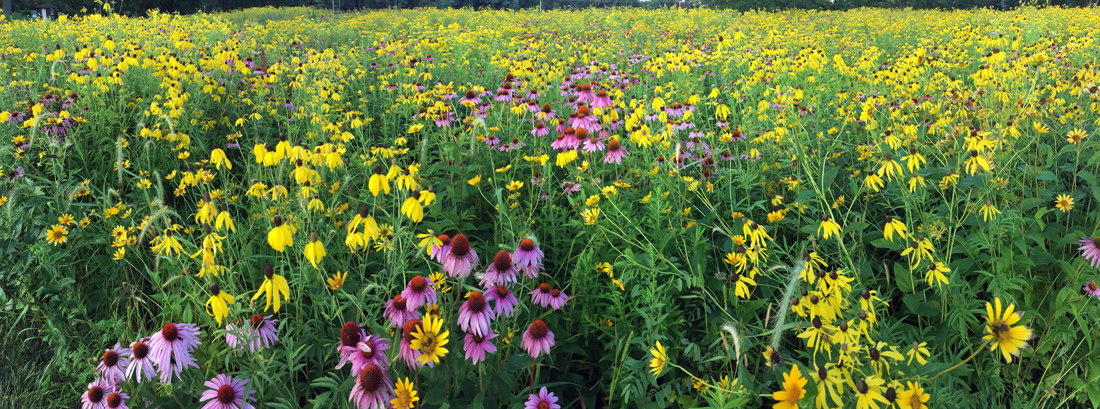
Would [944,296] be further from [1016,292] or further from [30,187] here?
[30,187]

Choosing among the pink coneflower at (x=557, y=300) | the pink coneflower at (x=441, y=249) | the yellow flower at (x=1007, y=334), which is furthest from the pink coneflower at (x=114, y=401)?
the yellow flower at (x=1007, y=334)

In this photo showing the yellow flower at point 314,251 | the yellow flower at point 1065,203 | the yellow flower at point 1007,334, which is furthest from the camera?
the yellow flower at point 1065,203

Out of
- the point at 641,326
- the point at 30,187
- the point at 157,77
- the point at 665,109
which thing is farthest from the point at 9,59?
the point at 641,326

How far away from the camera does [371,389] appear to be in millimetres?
1139

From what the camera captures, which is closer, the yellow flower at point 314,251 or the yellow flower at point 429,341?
the yellow flower at point 429,341

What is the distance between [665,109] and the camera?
3027mm

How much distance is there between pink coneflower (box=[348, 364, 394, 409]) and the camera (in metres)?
1.13

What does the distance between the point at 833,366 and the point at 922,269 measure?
1.07 metres

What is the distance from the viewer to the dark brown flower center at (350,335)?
1224mm

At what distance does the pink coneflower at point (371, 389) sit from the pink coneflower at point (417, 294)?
16 cm

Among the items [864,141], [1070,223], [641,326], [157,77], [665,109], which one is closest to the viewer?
[641,326]

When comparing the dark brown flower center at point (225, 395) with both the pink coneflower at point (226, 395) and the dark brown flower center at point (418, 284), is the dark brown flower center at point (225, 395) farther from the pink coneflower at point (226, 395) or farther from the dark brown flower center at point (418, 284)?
the dark brown flower center at point (418, 284)

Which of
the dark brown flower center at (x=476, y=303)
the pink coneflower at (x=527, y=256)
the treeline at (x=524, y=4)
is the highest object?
the treeline at (x=524, y=4)

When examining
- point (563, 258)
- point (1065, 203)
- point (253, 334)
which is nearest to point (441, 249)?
point (253, 334)
